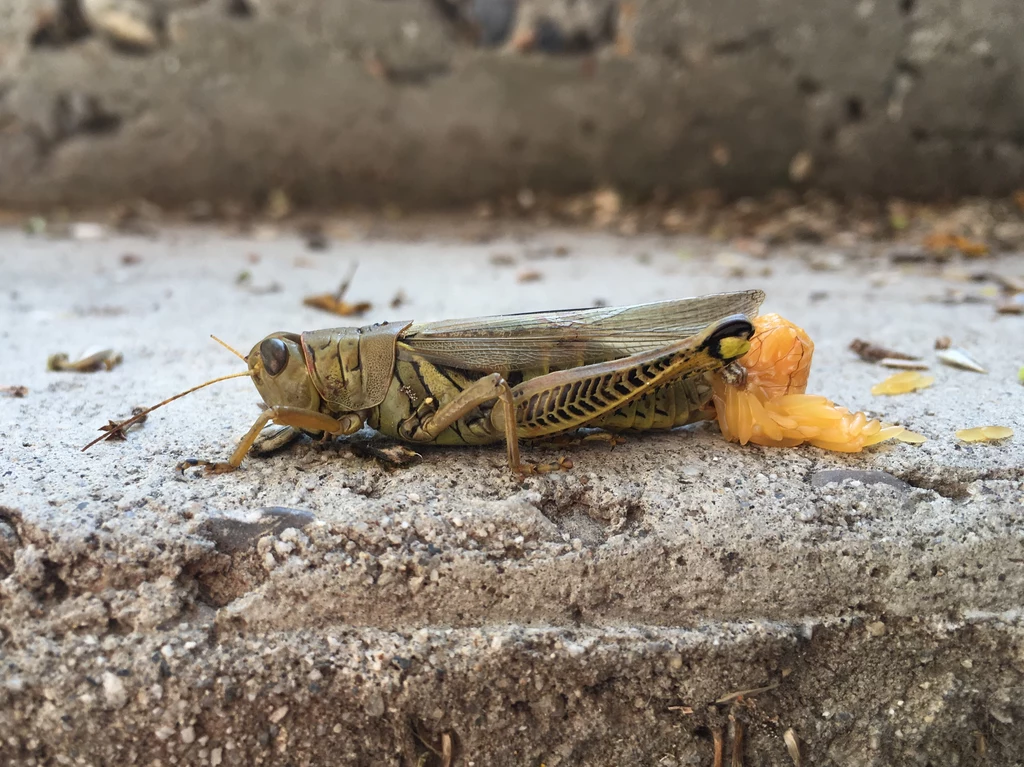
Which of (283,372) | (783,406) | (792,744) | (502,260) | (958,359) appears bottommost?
(792,744)

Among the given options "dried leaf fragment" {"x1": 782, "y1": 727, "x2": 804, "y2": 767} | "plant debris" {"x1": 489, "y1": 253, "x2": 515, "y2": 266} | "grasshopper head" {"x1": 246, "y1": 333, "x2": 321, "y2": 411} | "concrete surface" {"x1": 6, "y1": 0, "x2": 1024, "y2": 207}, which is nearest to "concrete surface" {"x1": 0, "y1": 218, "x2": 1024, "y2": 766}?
"dried leaf fragment" {"x1": 782, "y1": 727, "x2": 804, "y2": 767}

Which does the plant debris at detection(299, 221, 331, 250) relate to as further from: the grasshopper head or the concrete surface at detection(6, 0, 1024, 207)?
the grasshopper head

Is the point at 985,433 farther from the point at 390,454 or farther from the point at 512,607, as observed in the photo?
the point at 390,454

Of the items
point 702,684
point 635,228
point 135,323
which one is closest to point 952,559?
point 702,684

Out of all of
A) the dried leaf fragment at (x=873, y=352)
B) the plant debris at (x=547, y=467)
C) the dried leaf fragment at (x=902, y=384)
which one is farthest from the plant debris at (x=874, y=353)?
the plant debris at (x=547, y=467)

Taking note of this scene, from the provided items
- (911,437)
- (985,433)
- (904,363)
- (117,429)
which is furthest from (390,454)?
(904,363)

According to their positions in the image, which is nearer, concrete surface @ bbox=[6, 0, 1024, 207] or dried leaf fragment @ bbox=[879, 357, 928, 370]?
dried leaf fragment @ bbox=[879, 357, 928, 370]
